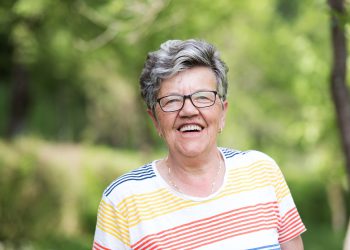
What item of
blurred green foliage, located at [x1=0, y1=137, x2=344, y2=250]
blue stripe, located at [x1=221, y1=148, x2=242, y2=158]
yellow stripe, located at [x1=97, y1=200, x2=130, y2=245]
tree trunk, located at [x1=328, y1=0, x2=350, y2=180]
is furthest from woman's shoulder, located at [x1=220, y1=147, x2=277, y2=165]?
blurred green foliage, located at [x1=0, y1=137, x2=344, y2=250]

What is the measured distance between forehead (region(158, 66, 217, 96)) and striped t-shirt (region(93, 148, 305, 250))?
0.33 metres

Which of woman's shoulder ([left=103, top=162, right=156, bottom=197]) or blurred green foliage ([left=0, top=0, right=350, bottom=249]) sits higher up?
blurred green foliage ([left=0, top=0, right=350, bottom=249])

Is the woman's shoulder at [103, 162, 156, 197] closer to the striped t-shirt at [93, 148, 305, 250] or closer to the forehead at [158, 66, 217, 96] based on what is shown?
the striped t-shirt at [93, 148, 305, 250]

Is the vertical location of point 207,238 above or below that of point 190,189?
below

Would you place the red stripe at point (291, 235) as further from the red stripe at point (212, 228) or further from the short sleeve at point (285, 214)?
the red stripe at point (212, 228)

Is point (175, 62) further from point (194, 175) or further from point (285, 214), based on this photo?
point (285, 214)

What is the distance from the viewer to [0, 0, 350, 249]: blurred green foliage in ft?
31.4

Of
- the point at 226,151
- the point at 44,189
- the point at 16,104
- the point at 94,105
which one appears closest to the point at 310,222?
the point at 94,105

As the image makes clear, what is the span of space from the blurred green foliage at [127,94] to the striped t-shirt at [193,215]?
8.70ft

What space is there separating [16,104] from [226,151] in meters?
15.8

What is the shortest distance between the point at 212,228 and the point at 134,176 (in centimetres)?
35

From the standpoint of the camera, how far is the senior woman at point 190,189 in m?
2.37

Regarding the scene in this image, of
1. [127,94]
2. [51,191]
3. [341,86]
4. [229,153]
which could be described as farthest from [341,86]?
[127,94]

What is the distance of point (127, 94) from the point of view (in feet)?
57.3
